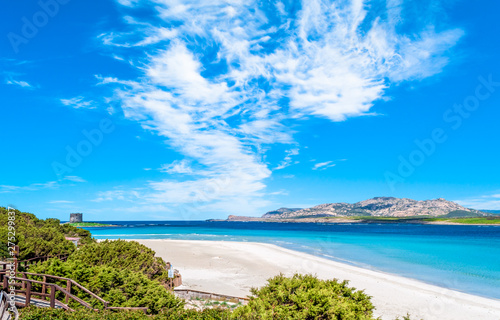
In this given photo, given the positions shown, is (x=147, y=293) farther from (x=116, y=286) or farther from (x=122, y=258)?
(x=122, y=258)

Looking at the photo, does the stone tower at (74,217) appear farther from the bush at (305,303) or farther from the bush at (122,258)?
the bush at (305,303)

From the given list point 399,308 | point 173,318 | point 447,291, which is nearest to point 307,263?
point 447,291

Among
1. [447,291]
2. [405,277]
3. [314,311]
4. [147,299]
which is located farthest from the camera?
[405,277]

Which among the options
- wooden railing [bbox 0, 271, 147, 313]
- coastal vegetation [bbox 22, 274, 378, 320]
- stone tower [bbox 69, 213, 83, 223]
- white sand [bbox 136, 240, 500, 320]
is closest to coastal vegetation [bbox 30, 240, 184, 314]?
wooden railing [bbox 0, 271, 147, 313]

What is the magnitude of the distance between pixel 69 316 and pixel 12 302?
3522 millimetres

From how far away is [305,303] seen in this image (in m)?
8.15

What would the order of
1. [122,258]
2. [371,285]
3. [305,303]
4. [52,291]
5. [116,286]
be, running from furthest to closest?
[371,285]
[122,258]
[116,286]
[52,291]
[305,303]

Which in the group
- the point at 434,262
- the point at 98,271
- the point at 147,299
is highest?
the point at 98,271

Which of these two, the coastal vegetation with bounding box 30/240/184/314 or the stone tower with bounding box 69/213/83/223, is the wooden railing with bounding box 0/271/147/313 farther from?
the stone tower with bounding box 69/213/83/223

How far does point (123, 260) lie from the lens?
55.6ft

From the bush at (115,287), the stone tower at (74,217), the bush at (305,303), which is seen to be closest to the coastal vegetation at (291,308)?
the bush at (305,303)

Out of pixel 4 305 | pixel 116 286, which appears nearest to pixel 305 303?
pixel 116 286

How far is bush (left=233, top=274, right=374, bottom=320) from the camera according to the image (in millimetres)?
7934

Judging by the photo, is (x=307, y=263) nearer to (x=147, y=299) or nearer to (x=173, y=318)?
(x=147, y=299)
